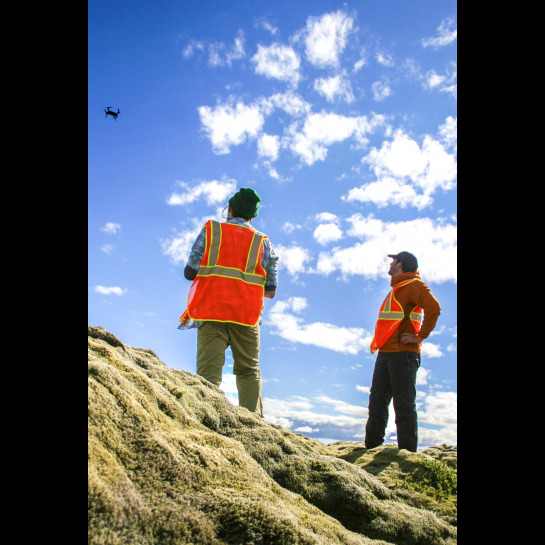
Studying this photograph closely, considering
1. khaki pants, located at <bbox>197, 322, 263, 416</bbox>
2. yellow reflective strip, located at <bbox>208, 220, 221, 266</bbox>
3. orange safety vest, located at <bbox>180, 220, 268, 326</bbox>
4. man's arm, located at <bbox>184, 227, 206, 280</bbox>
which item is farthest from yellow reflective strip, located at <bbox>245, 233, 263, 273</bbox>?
khaki pants, located at <bbox>197, 322, 263, 416</bbox>

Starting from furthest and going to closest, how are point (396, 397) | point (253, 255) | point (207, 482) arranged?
point (396, 397)
point (253, 255)
point (207, 482)

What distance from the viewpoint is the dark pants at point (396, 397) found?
21.0 feet

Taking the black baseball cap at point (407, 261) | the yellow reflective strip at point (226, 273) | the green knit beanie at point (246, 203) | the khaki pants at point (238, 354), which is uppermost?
the green knit beanie at point (246, 203)

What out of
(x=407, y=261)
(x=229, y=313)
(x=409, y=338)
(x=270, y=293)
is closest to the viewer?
(x=229, y=313)

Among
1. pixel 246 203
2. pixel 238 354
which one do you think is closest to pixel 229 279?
pixel 238 354

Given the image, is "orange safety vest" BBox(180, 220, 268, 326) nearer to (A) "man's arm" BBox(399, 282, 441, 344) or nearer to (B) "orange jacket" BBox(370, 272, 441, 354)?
(B) "orange jacket" BBox(370, 272, 441, 354)

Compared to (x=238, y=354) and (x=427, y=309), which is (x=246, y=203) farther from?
(x=427, y=309)

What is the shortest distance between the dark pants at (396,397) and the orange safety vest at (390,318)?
244 millimetres

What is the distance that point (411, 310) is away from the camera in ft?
22.5

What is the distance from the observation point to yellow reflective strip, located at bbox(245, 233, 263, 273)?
19.4 ft

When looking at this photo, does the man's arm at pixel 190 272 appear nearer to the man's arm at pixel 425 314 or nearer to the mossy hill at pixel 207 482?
the mossy hill at pixel 207 482

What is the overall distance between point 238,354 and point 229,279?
964 millimetres

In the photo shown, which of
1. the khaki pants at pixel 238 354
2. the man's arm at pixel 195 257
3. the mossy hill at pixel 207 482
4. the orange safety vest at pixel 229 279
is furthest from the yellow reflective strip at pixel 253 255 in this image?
the mossy hill at pixel 207 482
